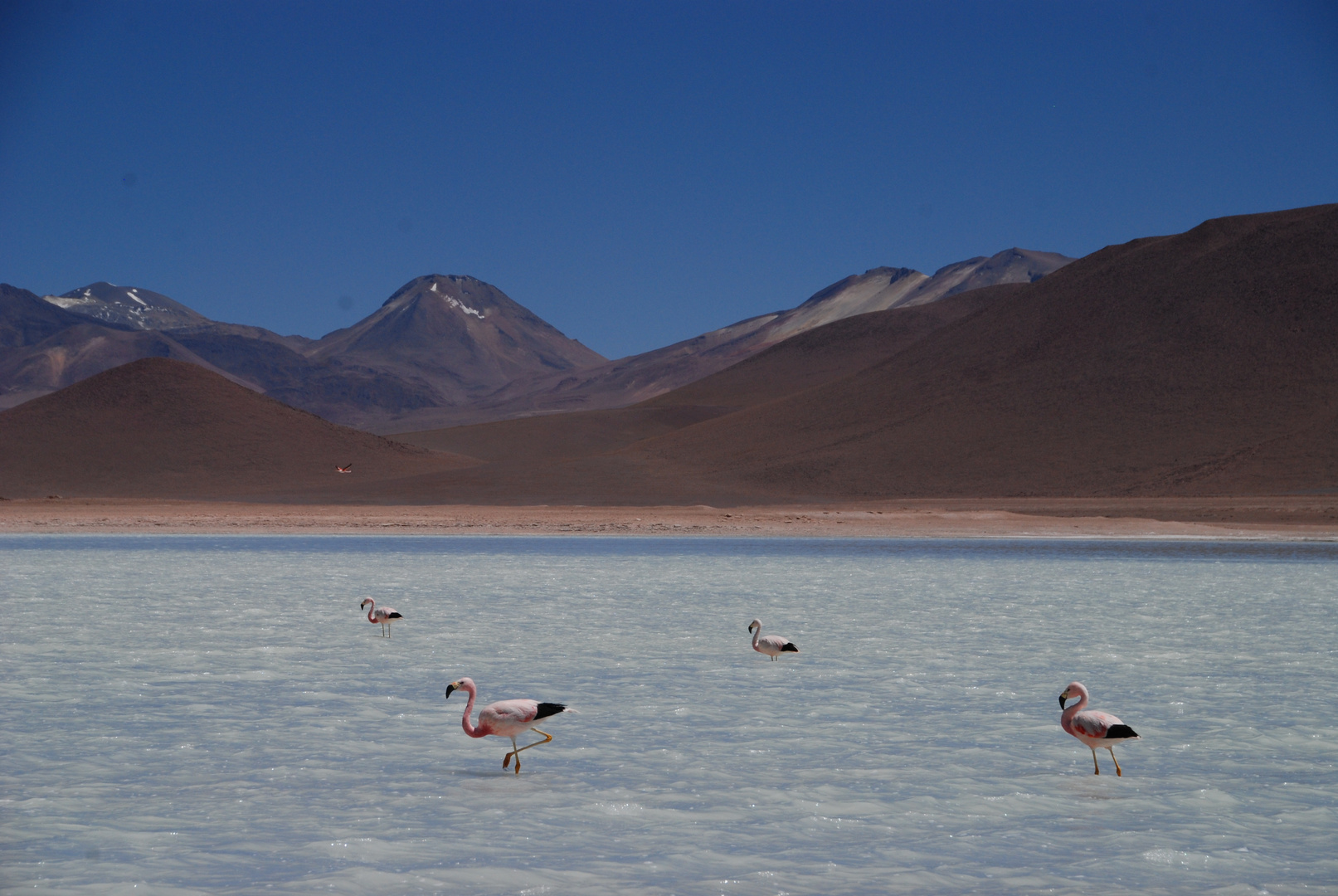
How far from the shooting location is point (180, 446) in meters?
78.3

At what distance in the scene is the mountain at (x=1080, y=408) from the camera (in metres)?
61.4

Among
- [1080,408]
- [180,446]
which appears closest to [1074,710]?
[1080,408]

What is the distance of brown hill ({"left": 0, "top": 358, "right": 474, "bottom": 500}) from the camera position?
7088 cm

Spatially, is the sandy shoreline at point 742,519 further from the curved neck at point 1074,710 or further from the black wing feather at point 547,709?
the black wing feather at point 547,709

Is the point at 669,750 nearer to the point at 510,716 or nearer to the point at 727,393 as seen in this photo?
the point at 510,716

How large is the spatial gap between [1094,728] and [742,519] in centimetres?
3778

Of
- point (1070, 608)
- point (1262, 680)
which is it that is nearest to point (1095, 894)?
point (1262, 680)

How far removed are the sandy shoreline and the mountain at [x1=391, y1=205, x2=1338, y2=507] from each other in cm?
787

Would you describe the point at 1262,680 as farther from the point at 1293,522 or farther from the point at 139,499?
the point at 139,499

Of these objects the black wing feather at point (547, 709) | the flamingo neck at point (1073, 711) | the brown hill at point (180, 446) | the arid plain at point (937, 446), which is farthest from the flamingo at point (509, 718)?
the brown hill at point (180, 446)

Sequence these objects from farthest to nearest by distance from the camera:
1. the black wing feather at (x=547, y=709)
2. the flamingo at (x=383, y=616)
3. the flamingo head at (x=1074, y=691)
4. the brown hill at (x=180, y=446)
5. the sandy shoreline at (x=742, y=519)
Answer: the brown hill at (x=180, y=446)
the sandy shoreline at (x=742, y=519)
the flamingo at (x=383, y=616)
the flamingo head at (x=1074, y=691)
the black wing feather at (x=547, y=709)

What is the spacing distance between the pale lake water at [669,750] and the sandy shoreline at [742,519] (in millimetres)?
22381

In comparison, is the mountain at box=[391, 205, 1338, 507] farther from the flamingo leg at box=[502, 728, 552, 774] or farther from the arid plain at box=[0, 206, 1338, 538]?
the flamingo leg at box=[502, 728, 552, 774]

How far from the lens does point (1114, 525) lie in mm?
41938
